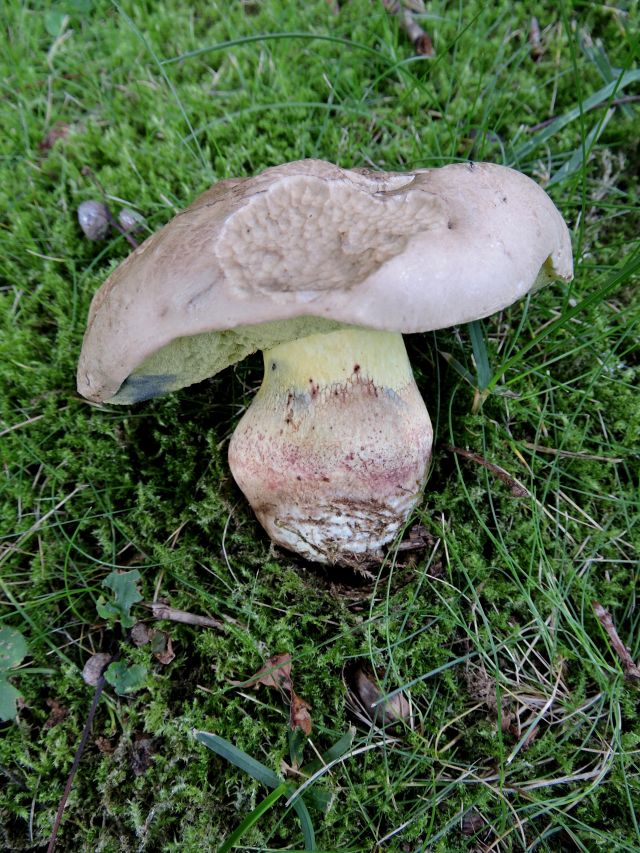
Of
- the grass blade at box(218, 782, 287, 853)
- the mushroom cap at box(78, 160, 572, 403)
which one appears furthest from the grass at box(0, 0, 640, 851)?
the mushroom cap at box(78, 160, 572, 403)

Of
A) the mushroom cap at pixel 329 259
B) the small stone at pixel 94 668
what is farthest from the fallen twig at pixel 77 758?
the mushroom cap at pixel 329 259

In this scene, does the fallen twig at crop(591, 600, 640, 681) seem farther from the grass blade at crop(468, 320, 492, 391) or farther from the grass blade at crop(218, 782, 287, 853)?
the grass blade at crop(218, 782, 287, 853)

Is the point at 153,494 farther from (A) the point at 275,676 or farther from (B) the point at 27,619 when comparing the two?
(A) the point at 275,676

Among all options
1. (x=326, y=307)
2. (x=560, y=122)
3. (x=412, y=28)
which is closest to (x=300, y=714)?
(x=326, y=307)

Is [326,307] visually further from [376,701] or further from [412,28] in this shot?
[412,28]

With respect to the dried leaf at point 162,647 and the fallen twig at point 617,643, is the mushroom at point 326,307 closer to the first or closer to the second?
the dried leaf at point 162,647
